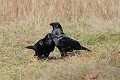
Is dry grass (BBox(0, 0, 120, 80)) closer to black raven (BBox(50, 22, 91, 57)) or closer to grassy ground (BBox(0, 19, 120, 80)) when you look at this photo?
grassy ground (BBox(0, 19, 120, 80))

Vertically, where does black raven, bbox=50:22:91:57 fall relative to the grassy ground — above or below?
above

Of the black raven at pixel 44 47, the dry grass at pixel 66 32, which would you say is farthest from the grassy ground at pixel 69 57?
the black raven at pixel 44 47

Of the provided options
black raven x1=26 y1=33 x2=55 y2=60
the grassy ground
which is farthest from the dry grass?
black raven x1=26 y1=33 x2=55 y2=60

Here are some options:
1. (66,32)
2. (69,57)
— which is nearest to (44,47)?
(69,57)

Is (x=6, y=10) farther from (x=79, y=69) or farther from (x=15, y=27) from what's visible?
(x=79, y=69)

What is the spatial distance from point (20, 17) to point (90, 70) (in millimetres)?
4690

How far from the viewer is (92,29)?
9.53 m

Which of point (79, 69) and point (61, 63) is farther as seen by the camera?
point (61, 63)

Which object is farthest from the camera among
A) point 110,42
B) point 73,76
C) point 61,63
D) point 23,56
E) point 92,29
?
point 92,29

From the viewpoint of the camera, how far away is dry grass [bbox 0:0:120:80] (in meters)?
5.75

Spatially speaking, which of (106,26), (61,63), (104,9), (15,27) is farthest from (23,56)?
(104,9)

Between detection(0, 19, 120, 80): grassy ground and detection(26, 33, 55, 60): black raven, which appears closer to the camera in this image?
detection(0, 19, 120, 80): grassy ground

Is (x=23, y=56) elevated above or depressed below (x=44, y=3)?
below

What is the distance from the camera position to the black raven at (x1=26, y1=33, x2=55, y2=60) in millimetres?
6629
